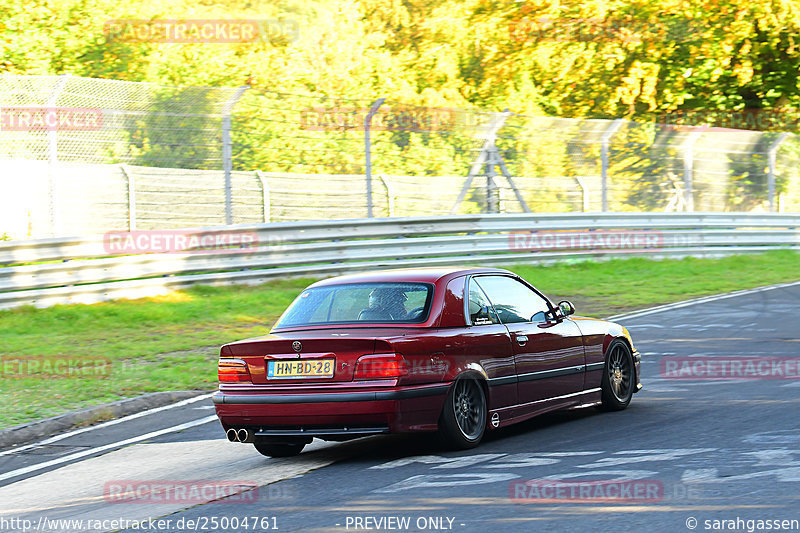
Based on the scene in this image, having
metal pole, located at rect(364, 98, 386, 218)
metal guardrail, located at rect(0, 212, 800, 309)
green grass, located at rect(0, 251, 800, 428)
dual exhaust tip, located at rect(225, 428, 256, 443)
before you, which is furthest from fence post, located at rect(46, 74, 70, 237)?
dual exhaust tip, located at rect(225, 428, 256, 443)

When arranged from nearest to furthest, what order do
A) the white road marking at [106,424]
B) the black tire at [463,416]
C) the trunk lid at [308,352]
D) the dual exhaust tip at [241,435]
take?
the trunk lid at [308,352], the black tire at [463,416], the dual exhaust tip at [241,435], the white road marking at [106,424]

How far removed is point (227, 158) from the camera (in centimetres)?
1703

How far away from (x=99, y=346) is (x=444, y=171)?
31.1 feet

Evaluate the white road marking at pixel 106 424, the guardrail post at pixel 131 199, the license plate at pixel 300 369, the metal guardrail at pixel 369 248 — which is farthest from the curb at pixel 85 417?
the guardrail post at pixel 131 199

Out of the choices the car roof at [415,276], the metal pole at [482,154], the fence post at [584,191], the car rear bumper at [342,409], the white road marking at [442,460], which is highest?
the metal pole at [482,154]

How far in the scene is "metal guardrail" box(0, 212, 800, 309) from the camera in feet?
48.8

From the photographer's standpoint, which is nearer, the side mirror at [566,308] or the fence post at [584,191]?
the side mirror at [566,308]

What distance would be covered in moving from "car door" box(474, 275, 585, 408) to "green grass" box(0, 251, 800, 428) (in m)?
3.57

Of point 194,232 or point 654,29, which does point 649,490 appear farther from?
point 654,29

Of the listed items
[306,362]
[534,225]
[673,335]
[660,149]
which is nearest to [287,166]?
[534,225]

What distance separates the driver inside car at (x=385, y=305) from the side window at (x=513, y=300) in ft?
2.40

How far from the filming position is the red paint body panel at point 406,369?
7.08m

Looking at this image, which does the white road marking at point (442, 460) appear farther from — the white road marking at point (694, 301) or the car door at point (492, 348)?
the white road marking at point (694, 301)

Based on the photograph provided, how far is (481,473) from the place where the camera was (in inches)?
264
